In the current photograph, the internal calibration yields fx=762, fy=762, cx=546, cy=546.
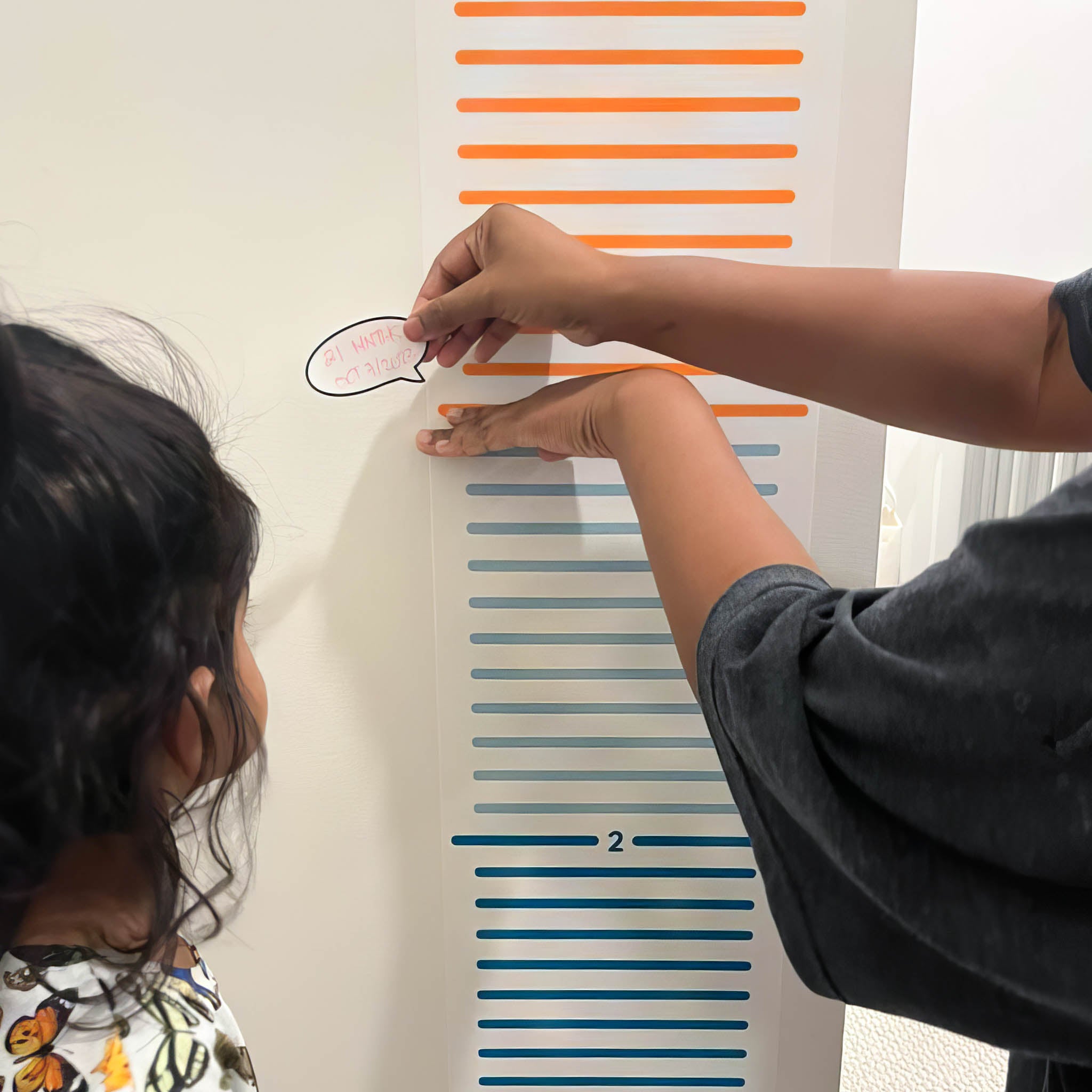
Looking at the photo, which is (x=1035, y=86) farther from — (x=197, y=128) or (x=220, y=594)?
(x=220, y=594)

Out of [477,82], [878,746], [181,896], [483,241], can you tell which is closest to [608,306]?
[483,241]

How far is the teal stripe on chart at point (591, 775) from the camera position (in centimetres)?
71

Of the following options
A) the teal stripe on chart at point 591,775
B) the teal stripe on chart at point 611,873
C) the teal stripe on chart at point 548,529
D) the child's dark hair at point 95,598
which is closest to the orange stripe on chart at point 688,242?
A: the teal stripe on chart at point 548,529

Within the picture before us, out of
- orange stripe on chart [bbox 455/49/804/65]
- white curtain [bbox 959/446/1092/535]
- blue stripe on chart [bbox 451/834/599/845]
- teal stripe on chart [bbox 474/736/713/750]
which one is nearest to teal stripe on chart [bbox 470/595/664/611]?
teal stripe on chart [bbox 474/736/713/750]

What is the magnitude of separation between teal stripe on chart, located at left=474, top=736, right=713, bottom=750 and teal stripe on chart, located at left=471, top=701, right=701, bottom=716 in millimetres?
24

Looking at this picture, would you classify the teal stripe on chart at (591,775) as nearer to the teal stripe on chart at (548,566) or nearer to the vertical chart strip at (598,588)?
the vertical chart strip at (598,588)

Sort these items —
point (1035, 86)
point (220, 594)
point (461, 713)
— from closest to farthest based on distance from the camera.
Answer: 1. point (220, 594)
2. point (461, 713)
3. point (1035, 86)

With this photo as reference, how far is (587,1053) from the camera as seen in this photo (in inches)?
30.8

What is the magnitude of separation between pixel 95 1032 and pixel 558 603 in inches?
17.0

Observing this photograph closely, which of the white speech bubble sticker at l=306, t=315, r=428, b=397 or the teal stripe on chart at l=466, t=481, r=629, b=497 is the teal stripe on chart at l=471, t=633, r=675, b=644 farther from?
the white speech bubble sticker at l=306, t=315, r=428, b=397

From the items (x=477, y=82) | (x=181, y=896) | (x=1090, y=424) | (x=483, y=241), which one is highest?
(x=477, y=82)

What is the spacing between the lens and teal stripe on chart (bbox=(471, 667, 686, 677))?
2.28ft

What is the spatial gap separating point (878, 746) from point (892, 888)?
0.06 m

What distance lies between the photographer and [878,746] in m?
0.32
